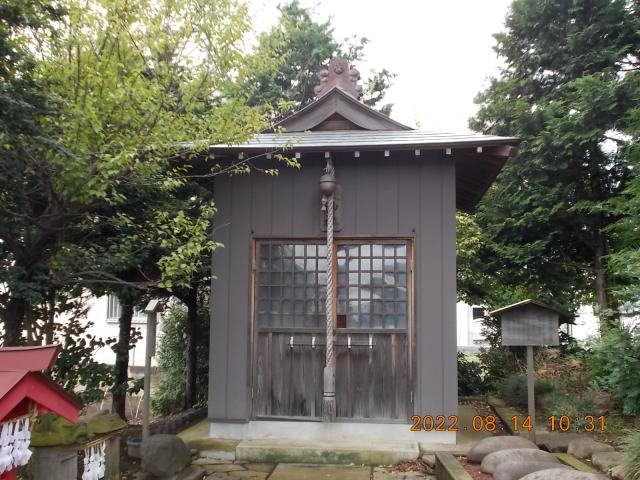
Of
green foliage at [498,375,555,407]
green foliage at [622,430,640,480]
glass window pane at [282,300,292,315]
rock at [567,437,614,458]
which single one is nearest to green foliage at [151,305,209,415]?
glass window pane at [282,300,292,315]

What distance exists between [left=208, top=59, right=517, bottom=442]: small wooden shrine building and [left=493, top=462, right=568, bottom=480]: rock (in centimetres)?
181

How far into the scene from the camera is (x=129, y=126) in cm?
523

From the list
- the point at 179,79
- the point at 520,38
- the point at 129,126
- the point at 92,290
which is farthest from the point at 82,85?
the point at 520,38

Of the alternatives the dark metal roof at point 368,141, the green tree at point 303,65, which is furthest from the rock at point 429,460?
the green tree at point 303,65

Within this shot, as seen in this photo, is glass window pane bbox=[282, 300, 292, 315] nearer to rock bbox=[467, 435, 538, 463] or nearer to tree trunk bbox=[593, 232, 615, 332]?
rock bbox=[467, 435, 538, 463]

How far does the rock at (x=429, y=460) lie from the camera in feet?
20.1

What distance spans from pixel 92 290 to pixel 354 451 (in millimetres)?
4130

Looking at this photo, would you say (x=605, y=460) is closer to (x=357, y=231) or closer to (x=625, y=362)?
(x=625, y=362)

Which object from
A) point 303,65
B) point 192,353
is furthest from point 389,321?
point 303,65

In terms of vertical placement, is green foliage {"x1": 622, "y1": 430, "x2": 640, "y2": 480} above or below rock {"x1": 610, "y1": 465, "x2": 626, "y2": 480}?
above

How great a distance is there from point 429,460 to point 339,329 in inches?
77.3

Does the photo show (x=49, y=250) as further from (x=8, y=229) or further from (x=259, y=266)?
(x=259, y=266)

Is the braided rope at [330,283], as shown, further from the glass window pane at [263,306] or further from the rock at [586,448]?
the rock at [586,448]

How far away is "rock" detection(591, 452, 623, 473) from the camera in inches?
212
